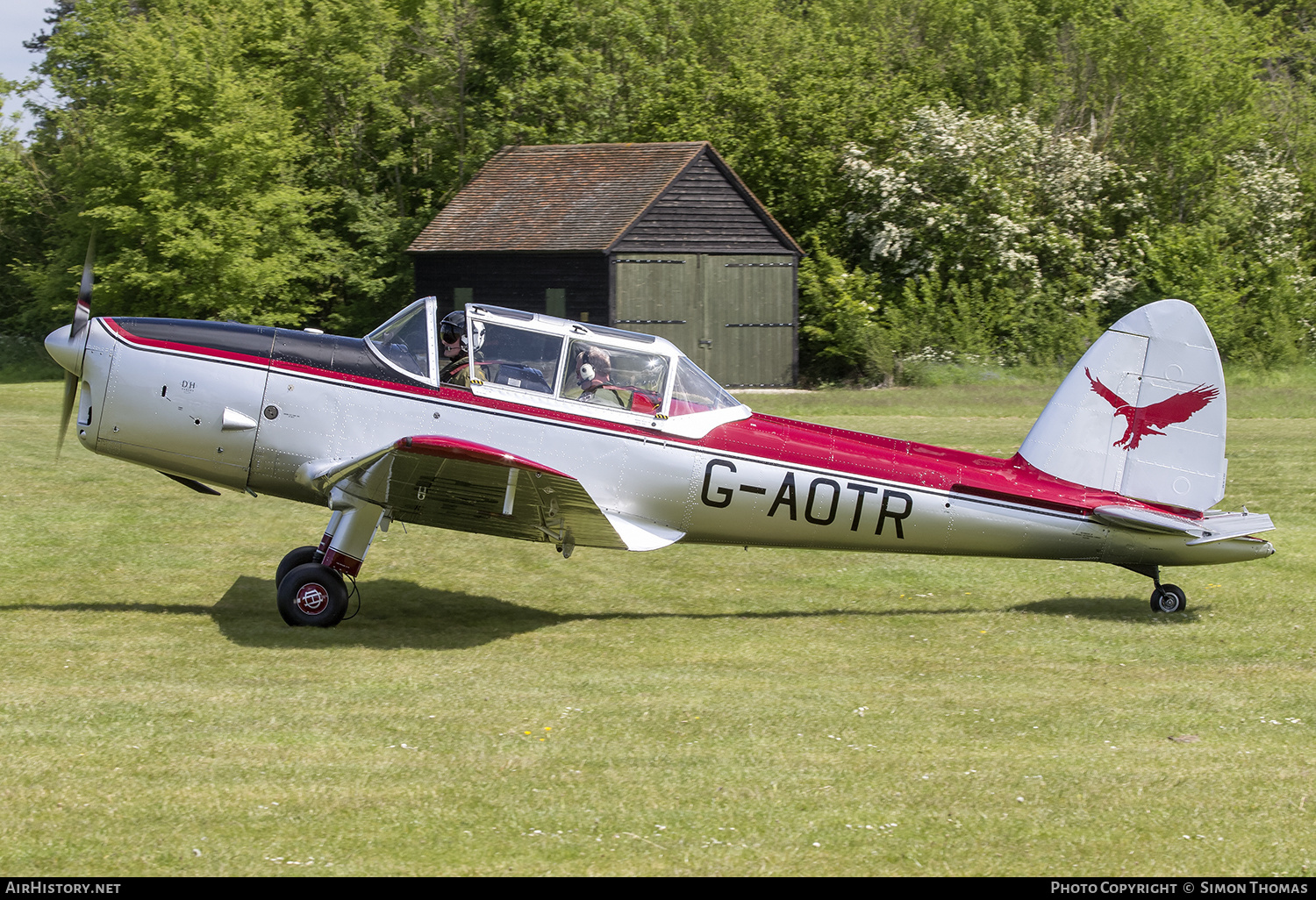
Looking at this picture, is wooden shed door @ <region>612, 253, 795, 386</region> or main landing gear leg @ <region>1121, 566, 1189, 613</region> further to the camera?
wooden shed door @ <region>612, 253, 795, 386</region>

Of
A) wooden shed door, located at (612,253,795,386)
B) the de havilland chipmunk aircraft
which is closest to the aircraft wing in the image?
the de havilland chipmunk aircraft

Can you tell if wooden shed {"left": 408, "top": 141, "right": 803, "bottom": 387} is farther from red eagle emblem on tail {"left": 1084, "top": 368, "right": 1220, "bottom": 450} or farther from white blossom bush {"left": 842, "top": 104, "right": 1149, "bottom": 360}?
red eagle emblem on tail {"left": 1084, "top": 368, "right": 1220, "bottom": 450}

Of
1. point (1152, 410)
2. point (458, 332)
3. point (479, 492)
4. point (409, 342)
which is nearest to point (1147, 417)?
point (1152, 410)

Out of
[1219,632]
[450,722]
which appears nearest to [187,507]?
[450,722]

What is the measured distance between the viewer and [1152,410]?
9.02 meters

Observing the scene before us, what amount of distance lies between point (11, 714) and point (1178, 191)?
33804 mm

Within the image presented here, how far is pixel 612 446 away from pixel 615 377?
1.68 feet

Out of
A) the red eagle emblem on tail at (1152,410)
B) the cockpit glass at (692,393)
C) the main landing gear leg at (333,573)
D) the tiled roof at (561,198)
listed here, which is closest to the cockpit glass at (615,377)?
the cockpit glass at (692,393)

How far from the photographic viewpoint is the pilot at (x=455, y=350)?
8594 millimetres

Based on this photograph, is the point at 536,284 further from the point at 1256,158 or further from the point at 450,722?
the point at 450,722

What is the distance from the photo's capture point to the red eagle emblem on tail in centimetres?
891

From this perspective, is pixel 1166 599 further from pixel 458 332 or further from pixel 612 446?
pixel 458 332

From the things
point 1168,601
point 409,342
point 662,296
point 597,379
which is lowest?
point 1168,601

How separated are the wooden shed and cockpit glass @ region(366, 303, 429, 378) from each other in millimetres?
19858
